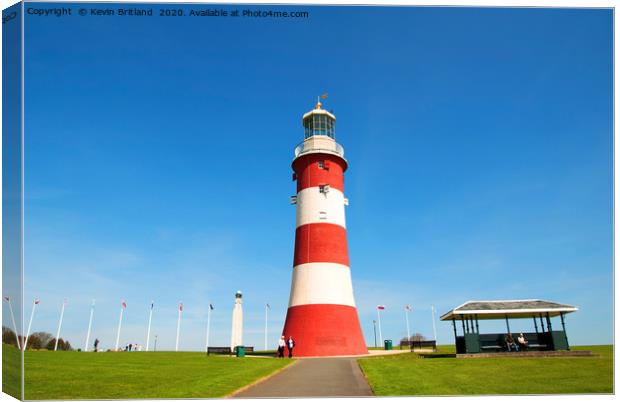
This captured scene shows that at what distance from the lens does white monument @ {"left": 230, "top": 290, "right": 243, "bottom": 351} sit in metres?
30.3

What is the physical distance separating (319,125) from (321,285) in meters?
11.1

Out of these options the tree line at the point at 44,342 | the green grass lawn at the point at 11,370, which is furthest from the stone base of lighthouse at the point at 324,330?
the tree line at the point at 44,342

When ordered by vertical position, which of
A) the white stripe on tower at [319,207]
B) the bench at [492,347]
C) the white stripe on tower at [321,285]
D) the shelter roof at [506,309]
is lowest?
the bench at [492,347]

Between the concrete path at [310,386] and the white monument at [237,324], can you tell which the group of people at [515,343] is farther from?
the white monument at [237,324]

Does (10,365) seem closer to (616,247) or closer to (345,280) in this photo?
(616,247)

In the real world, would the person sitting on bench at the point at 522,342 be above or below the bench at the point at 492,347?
above

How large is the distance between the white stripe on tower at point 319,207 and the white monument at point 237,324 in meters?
7.52

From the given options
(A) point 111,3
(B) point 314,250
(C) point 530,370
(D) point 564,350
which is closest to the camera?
(A) point 111,3

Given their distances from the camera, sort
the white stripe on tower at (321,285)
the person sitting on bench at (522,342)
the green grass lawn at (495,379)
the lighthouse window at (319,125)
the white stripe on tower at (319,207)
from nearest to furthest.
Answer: the green grass lawn at (495,379) → the person sitting on bench at (522,342) → the white stripe on tower at (321,285) → the white stripe on tower at (319,207) → the lighthouse window at (319,125)

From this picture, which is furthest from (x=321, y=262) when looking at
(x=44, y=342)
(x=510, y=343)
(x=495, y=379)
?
(x=44, y=342)

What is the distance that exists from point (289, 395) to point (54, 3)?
11.7 meters

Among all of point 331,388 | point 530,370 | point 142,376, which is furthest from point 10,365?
point 530,370

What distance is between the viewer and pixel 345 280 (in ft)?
88.5

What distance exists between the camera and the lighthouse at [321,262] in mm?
25344
